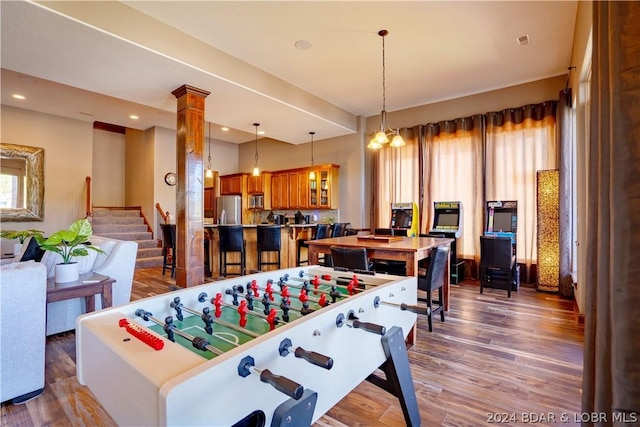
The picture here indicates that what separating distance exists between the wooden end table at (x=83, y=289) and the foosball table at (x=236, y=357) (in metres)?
1.60

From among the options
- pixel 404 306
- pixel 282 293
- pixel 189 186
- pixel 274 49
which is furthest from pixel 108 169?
pixel 404 306

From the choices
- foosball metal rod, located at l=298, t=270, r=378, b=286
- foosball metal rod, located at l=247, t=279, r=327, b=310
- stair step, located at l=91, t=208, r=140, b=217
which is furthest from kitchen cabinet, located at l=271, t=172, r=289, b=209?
foosball metal rod, located at l=247, t=279, r=327, b=310

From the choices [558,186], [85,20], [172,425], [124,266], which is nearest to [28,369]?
[124,266]

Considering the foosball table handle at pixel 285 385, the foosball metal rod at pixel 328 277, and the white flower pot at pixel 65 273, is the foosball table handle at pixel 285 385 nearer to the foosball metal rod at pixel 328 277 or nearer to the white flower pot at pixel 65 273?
the foosball metal rod at pixel 328 277

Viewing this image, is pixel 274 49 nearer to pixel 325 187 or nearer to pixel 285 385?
pixel 325 187

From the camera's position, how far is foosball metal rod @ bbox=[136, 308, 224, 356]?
920mm

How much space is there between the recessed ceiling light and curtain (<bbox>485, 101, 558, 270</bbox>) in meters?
3.31

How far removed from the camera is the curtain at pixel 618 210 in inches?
32.9

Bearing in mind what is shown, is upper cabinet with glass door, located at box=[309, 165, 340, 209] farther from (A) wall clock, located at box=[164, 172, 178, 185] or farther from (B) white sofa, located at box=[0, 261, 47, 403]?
(B) white sofa, located at box=[0, 261, 47, 403]

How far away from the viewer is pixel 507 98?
16.5 ft

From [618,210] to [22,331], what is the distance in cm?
301

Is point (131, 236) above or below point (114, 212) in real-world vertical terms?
below

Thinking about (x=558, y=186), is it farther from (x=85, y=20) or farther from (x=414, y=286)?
(x=85, y=20)

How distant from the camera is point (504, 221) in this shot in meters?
4.74
